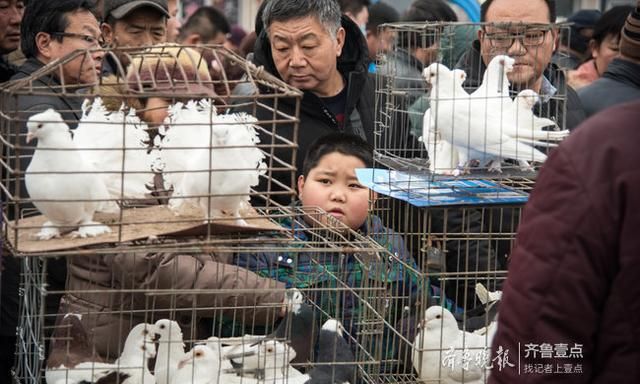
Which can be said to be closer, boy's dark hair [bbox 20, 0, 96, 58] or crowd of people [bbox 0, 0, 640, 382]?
crowd of people [bbox 0, 0, 640, 382]

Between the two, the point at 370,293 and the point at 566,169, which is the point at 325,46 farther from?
the point at 566,169

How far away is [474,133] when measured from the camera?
2654 millimetres

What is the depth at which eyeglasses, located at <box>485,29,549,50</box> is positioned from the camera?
291cm

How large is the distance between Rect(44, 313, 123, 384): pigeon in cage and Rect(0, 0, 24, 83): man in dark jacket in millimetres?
1973

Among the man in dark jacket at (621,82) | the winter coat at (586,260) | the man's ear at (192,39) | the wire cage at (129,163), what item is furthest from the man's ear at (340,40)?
the man's ear at (192,39)

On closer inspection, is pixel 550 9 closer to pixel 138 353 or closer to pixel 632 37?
pixel 632 37

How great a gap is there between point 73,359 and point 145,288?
0.25m

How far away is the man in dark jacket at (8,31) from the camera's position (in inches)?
167

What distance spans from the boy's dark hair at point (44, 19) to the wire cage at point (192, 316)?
1.14m

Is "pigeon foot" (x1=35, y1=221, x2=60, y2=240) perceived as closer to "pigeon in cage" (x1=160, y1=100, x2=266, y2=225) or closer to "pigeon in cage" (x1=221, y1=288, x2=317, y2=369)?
"pigeon in cage" (x1=160, y1=100, x2=266, y2=225)

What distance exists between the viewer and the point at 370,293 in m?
2.86

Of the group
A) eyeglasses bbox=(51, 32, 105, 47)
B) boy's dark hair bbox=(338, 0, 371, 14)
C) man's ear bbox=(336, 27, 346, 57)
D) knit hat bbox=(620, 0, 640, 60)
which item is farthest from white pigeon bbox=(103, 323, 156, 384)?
boy's dark hair bbox=(338, 0, 371, 14)

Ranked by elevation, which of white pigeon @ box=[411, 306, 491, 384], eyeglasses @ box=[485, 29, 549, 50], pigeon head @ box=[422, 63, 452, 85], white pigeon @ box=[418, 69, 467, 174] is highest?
eyeglasses @ box=[485, 29, 549, 50]

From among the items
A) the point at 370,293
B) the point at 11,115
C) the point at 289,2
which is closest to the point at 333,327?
the point at 370,293
